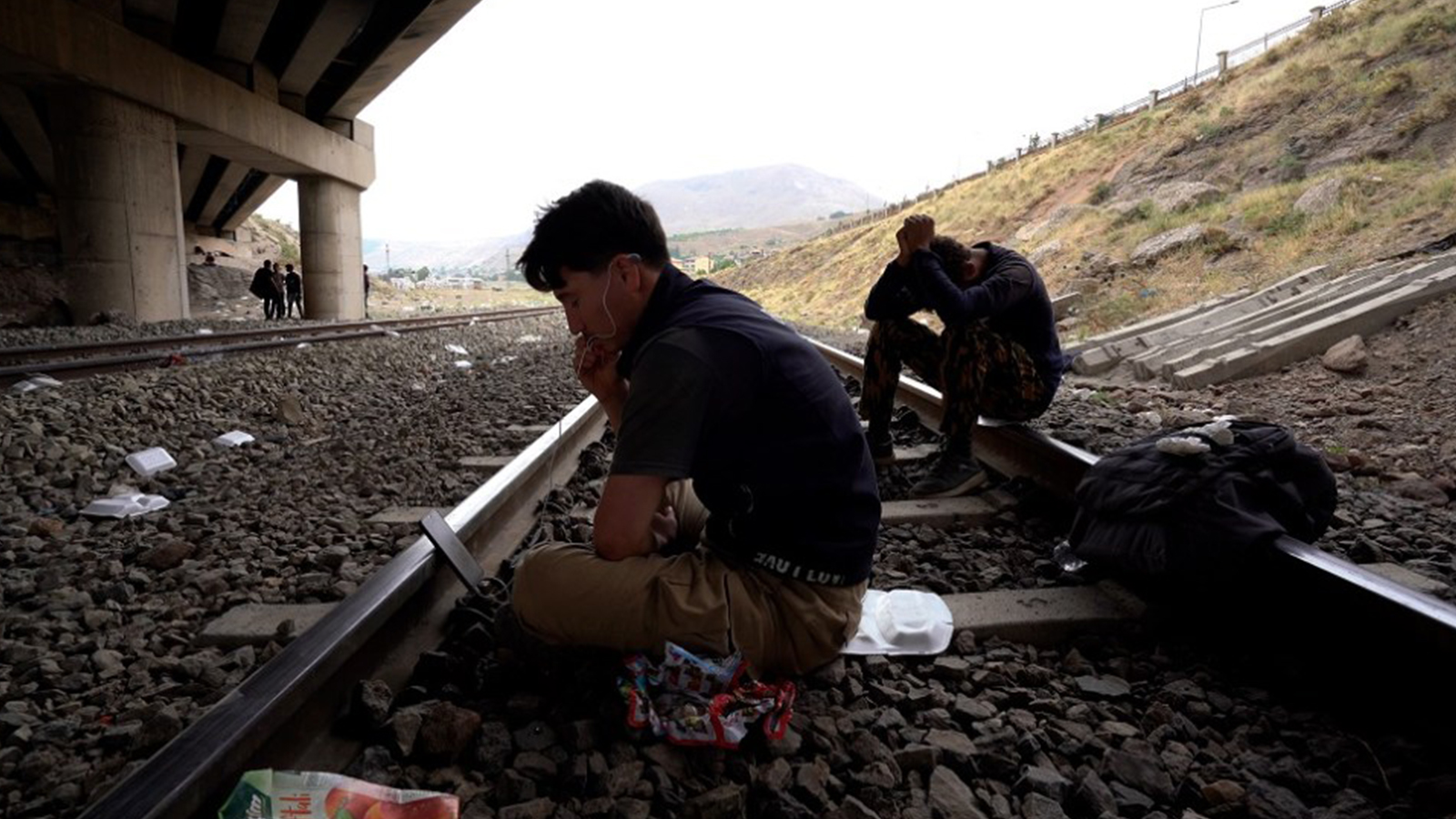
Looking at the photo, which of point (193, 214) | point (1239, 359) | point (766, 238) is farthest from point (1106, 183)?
point (766, 238)

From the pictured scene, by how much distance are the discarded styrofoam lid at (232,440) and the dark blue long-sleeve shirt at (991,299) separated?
12.7 ft

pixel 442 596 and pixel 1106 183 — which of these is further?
pixel 1106 183

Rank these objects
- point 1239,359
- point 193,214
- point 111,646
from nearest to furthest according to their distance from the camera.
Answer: point 111,646 → point 1239,359 → point 193,214

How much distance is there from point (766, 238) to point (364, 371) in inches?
4622

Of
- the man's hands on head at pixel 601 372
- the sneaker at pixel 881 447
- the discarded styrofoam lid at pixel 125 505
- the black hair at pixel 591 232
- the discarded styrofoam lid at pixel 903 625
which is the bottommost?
the discarded styrofoam lid at pixel 903 625

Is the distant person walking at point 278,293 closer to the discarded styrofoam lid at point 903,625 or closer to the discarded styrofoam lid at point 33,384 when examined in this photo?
the discarded styrofoam lid at point 33,384

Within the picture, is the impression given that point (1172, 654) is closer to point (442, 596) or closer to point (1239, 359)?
point (442, 596)

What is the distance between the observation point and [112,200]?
503 inches

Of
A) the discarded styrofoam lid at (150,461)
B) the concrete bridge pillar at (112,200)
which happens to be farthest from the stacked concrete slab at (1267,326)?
the concrete bridge pillar at (112,200)

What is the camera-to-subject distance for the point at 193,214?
116ft

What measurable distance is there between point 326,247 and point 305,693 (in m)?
22.1

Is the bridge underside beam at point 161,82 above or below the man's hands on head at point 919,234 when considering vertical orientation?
above

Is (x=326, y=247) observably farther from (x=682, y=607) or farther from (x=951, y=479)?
(x=682, y=607)

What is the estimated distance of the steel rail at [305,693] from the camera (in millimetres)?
1298
